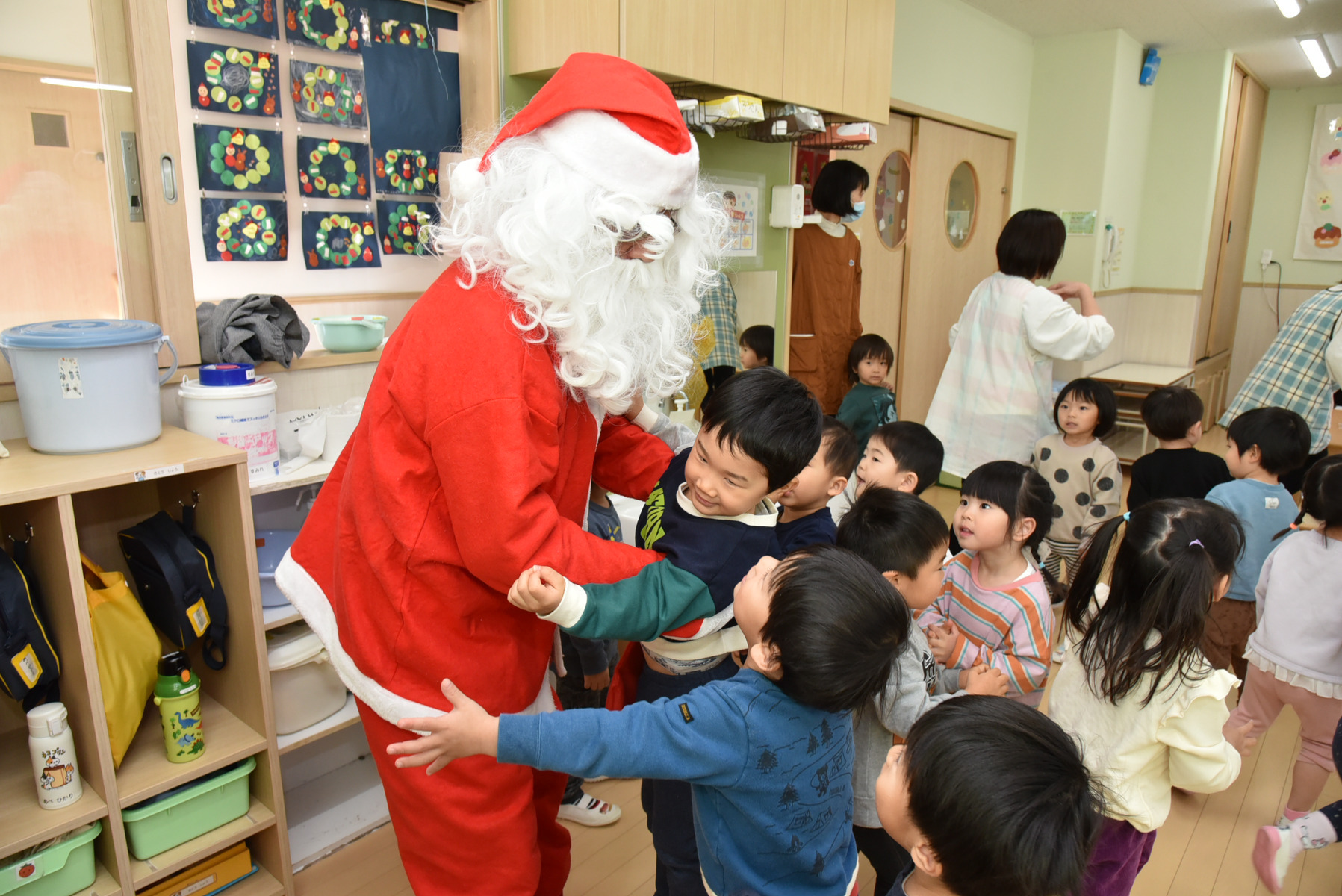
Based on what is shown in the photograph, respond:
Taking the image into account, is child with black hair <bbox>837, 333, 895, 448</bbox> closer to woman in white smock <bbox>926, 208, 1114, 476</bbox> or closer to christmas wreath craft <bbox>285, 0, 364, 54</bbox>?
woman in white smock <bbox>926, 208, 1114, 476</bbox>

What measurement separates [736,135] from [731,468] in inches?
88.7

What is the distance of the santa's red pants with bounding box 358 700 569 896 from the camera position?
1290 mm

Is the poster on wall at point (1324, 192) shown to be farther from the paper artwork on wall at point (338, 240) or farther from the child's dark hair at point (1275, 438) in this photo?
the paper artwork on wall at point (338, 240)

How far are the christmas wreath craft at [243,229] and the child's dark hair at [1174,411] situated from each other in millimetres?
2689

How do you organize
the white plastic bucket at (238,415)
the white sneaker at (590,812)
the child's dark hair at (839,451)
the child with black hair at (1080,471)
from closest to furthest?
the child's dark hair at (839,451)
the white plastic bucket at (238,415)
the white sneaker at (590,812)
the child with black hair at (1080,471)

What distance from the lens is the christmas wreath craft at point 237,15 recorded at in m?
1.81

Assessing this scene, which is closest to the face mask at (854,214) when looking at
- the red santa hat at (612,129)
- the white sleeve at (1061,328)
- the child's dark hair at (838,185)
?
the child's dark hair at (838,185)

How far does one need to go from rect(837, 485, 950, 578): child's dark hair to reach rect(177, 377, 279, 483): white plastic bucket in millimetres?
1222

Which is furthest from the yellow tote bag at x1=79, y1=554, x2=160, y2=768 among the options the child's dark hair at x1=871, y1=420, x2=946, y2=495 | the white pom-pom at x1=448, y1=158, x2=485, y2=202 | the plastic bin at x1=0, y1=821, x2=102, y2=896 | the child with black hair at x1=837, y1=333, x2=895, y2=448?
the child with black hair at x1=837, y1=333, x2=895, y2=448

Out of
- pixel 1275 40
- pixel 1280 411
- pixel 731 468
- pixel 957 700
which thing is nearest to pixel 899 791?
pixel 957 700

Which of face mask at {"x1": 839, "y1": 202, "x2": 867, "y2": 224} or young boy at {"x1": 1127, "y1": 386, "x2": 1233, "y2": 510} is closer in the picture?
young boy at {"x1": 1127, "y1": 386, "x2": 1233, "y2": 510}

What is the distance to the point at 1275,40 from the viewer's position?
18.1ft

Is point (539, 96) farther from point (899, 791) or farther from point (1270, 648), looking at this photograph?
point (1270, 648)

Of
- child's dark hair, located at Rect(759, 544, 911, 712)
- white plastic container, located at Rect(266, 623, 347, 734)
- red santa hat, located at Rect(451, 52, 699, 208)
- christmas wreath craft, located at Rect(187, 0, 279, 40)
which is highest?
christmas wreath craft, located at Rect(187, 0, 279, 40)
